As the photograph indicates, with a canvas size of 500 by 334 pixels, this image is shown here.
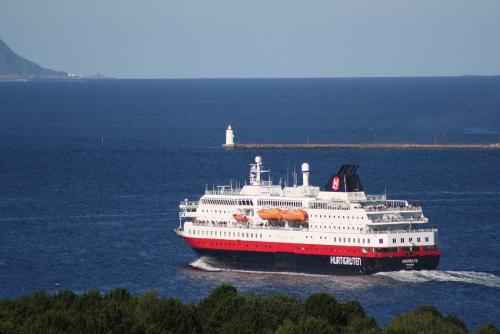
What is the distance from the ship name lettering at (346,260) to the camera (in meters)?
73.6

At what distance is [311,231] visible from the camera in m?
75.5

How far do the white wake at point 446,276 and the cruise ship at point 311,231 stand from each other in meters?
0.45

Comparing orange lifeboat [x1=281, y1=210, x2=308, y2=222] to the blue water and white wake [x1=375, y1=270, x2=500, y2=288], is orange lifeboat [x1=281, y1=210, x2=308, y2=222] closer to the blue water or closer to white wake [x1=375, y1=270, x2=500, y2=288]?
the blue water

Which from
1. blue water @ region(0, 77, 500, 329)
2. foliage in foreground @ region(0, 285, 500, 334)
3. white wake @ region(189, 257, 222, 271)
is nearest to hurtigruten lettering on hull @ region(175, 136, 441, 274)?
white wake @ region(189, 257, 222, 271)

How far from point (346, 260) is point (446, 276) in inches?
207

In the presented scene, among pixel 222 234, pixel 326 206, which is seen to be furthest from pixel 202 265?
pixel 326 206

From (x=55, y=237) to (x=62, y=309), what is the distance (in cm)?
2996

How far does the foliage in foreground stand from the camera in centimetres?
5019

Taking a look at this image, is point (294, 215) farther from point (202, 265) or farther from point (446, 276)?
point (446, 276)

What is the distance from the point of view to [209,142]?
514 feet

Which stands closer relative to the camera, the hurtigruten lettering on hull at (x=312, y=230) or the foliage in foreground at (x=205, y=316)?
the foliage in foreground at (x=205, y=316)

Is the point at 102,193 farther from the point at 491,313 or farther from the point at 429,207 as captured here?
the point at 491,313

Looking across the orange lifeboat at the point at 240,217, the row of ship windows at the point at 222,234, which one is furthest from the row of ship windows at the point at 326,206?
the orange lifeboat at the point at 240,217

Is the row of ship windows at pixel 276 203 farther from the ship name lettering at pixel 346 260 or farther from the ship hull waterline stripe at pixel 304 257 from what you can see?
the ship name lettering at pixel 346 260
